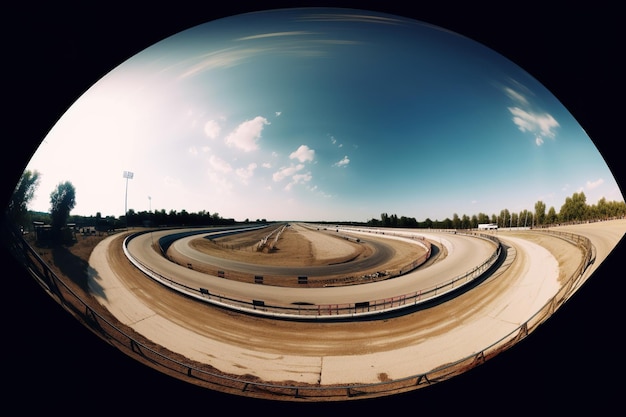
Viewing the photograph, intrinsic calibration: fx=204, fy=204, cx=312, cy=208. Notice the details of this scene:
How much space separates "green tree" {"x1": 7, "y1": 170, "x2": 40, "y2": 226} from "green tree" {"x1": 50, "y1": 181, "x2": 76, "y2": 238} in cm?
29

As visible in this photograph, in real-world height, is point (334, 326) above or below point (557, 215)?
below

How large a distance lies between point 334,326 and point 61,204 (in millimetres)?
3771

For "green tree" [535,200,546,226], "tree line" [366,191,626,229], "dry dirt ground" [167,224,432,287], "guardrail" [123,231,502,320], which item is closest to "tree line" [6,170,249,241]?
"guardrail" [123,231,502,320]


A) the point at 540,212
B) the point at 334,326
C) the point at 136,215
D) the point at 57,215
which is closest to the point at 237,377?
the point at 334,326

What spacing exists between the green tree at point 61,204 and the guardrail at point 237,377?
0.36 meters

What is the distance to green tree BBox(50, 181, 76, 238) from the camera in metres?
2.51

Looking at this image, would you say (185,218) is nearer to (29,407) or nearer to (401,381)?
(29,407)

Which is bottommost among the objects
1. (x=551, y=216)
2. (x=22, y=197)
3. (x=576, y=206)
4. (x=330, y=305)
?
(x=330, y=305)

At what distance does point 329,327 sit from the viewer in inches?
106

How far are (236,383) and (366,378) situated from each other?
4.68 feet

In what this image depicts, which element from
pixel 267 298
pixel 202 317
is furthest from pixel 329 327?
pixel 202 317

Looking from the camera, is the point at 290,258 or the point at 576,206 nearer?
the point at 576,206

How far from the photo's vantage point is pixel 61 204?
2518 mm

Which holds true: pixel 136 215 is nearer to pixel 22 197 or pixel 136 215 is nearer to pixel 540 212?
pixel 22 197
